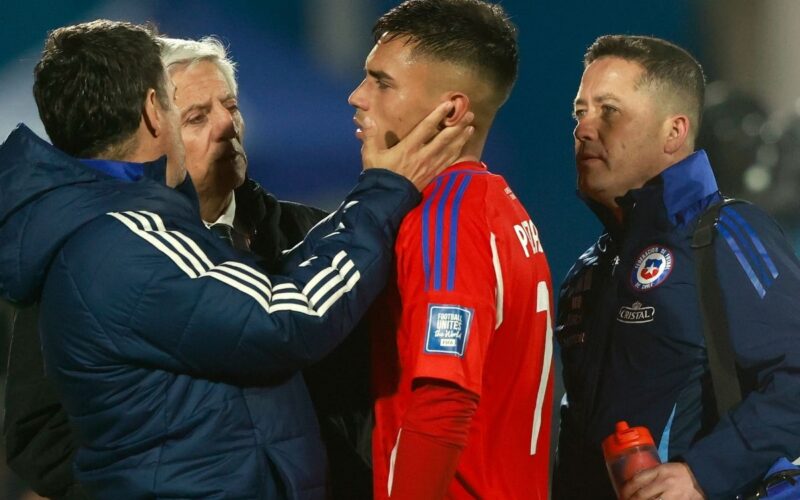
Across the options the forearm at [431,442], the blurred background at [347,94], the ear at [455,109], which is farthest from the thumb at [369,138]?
the blurred background at [347,94]

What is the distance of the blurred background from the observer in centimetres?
373

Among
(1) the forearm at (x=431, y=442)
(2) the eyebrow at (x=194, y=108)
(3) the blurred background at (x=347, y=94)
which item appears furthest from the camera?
(3) the blurred background at (x=347, y=94)

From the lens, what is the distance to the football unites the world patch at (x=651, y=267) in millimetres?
1887

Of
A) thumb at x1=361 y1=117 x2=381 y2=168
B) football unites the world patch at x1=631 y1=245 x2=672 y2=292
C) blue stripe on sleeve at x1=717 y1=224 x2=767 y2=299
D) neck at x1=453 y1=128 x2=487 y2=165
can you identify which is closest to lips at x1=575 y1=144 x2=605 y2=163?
football unites the world patch at x1=631 y1=245 x2=672 y2=292

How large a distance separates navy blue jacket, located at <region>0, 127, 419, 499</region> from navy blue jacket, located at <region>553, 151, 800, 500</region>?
568 millimetres

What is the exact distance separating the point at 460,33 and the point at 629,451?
2.45 feet

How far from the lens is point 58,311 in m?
1.52

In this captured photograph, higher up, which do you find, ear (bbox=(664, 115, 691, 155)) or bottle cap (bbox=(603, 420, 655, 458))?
ear (bbox=(664, 115, 691, 155))

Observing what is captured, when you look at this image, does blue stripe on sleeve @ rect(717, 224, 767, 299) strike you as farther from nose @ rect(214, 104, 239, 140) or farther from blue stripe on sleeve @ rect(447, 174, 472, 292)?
nose @ rect(214, 104, 239, 140)

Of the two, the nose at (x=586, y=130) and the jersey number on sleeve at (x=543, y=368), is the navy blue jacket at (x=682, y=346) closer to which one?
the nose at (x=586, y=130)

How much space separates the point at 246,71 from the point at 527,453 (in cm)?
255

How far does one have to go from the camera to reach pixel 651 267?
1.91m

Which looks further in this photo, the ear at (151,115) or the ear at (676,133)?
the ear at (676,133)

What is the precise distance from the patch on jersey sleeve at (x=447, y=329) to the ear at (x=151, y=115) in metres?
0.55
